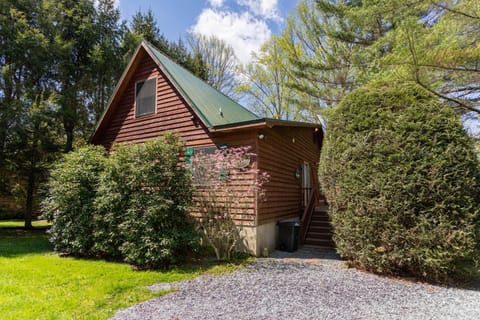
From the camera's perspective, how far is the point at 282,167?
862cm

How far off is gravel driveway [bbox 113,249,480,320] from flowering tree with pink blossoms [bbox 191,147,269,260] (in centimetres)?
130

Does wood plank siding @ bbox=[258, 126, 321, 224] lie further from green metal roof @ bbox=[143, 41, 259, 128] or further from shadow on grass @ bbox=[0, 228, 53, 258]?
shadow on grass @ bbox=[0, 228, 53, 258]

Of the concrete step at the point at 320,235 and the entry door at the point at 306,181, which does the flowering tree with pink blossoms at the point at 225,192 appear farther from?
the entry door at the point at 306,181

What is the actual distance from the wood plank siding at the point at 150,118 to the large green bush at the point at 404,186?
13.1ft

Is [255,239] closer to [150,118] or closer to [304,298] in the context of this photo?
[304,298]

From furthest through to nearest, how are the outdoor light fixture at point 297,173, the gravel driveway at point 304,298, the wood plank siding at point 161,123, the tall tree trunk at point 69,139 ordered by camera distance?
the tall tree trunk at point 69,139
the outdoor light fixture at point 297,173
the wood plank siding at point 161,123
the gravel driveway at point 304,298

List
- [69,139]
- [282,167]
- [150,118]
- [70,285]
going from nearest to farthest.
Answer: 1. [70,285]
2. [282,167]
3. [150,118]
4. [69,139]

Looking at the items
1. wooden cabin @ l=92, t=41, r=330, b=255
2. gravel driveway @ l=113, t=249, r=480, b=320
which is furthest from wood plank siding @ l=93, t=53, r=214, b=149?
gravel driveway @ l=113, t=249, r=480, b=320

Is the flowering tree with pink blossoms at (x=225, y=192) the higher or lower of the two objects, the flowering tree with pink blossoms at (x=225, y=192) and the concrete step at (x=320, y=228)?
the higher

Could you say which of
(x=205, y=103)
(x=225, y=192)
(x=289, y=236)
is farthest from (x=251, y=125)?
(x=289, y=236)

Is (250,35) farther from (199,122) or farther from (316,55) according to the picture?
(199,122)

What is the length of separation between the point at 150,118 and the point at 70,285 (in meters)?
5.82

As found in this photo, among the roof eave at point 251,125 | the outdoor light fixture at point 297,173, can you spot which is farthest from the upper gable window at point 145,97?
the outdoor light fixture at point 297,173

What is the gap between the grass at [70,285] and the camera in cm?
376
